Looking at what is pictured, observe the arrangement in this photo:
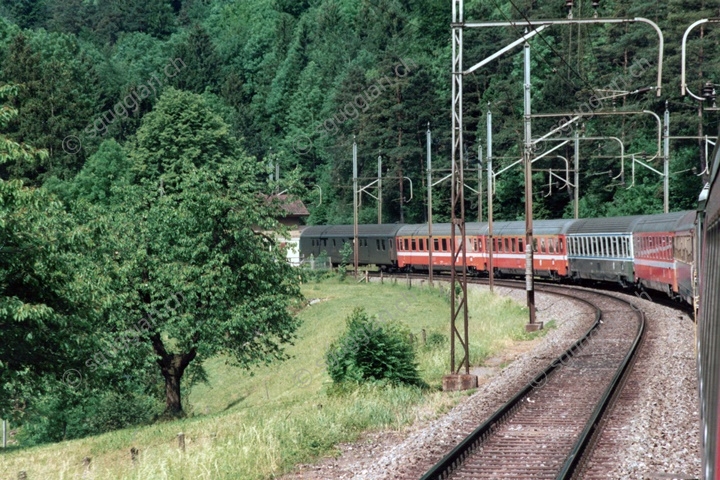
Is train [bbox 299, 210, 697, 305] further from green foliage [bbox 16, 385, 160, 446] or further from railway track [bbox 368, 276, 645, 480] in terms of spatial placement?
green foliage [bbox 16, 385, 160, 446]

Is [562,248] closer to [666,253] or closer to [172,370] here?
[666,253]

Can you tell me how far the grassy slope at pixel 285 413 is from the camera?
1405cm

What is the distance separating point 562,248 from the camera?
5088 cm

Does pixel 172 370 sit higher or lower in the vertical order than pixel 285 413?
lower

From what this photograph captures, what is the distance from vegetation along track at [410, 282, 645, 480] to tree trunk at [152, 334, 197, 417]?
13.6 m

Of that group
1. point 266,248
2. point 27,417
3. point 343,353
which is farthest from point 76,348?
point 266,248

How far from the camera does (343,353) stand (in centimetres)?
2064

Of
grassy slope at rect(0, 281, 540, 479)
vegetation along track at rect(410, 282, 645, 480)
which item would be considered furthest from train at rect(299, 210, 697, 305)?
grassy slope at rect(0, 281, 540, 479)

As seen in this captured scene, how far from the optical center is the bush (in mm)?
20016

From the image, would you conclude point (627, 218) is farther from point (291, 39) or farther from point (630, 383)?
point (291, 39)

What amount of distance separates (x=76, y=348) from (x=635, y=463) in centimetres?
1531

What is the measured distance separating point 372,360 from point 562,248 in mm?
32003

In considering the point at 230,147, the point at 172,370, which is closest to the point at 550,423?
the point at 172,370

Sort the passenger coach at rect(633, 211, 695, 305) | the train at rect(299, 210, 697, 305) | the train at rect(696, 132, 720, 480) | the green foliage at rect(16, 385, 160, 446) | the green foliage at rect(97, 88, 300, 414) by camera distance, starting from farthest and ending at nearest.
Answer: the green foliage at rect(16, 385, 160, 446), the train at rect(299, 210, 697, 305), the green foliage at rect(97, 88, 300, 414), the passenger coach at rect(633, 211, 695, 305), the train at rect(696, 132, 720, 480)
